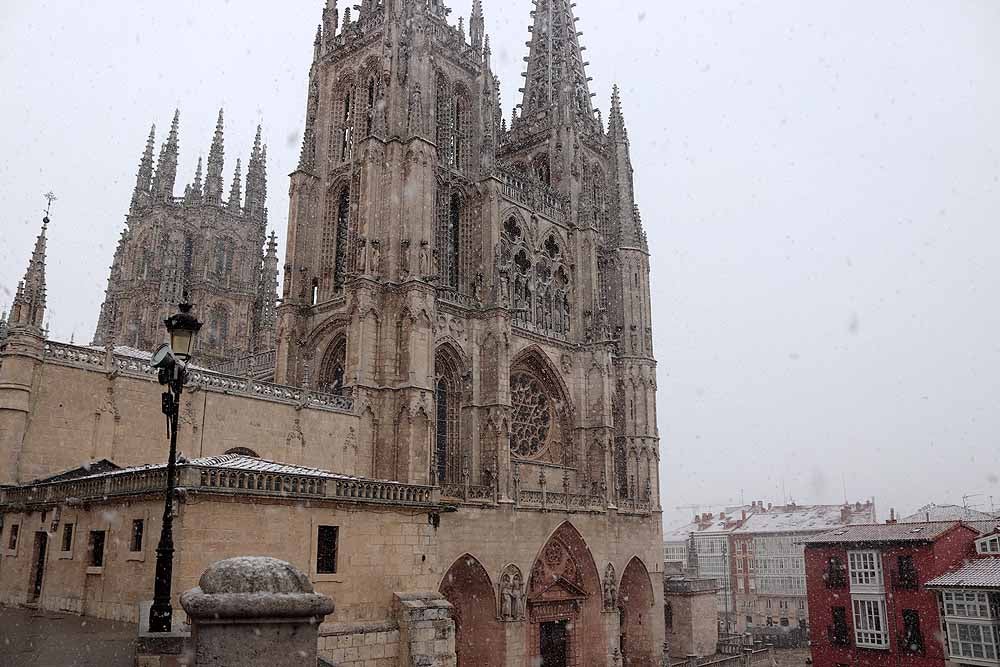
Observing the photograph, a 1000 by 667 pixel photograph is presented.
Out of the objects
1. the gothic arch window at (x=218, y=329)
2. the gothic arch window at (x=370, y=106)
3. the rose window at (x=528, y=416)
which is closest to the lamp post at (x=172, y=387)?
the gothic arch window at (x=370, y=106)

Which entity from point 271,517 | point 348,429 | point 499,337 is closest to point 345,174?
point 499,337

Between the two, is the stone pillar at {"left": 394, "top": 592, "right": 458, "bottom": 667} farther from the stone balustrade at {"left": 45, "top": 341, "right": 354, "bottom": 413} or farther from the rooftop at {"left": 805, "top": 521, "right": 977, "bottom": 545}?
the rooftop at {"left": 805, "top": 521, "right": 977, "bottom": 545}

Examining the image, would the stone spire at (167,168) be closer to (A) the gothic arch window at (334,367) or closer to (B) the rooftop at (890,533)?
(A) the gothic arch window at (334,367)

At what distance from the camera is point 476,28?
39.4m

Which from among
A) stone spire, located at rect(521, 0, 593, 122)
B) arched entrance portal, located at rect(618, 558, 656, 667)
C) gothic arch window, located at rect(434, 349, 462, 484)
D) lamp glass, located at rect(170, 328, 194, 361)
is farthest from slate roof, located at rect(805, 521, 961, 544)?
lamp glass, located at rect(170, 328, 194, 361)

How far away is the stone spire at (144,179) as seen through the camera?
53125 mm

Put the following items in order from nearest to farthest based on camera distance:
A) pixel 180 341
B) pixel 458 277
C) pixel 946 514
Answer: pixel 180 341
pixel 458 277
pixel 946 514

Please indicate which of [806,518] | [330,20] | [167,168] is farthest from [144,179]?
[806,518]

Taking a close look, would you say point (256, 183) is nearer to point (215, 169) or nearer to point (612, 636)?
point (215, 169)


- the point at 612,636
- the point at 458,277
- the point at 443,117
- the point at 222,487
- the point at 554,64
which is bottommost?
the point at 612,636

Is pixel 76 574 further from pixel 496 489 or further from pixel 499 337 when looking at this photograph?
pixel 499 337

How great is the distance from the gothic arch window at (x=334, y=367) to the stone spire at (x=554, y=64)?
19376 millimetres

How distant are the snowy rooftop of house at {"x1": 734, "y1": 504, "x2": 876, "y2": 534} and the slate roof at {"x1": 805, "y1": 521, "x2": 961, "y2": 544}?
105 feet

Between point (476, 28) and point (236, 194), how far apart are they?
74.3 ft
